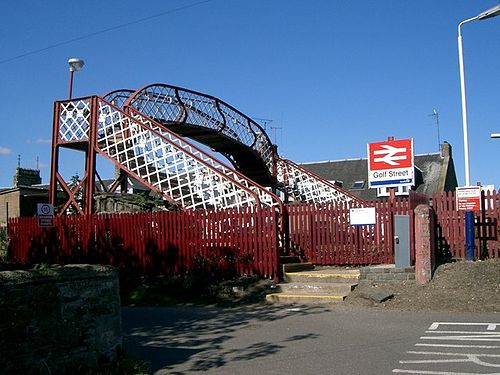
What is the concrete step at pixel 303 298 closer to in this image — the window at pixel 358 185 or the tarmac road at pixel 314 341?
the tarmac road at pixel 314 341

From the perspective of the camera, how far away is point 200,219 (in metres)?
15.8

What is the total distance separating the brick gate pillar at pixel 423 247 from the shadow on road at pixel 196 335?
2.35 metres

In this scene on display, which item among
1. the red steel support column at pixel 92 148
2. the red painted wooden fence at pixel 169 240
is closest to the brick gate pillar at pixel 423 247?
the red painted wooden fence at pixel 169 240

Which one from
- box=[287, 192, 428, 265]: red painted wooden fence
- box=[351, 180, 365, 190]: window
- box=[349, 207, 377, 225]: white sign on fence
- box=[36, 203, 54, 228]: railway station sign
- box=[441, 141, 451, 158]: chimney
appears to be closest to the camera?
box=[349, 207, 377, 225]: white sign on fence

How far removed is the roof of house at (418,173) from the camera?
44625mm

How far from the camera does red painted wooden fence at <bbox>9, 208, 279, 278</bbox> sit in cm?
1508

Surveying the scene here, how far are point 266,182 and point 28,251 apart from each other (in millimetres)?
15276

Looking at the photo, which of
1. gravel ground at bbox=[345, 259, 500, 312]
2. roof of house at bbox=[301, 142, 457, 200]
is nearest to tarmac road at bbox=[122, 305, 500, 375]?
gravel ground at bbox=[345, 259, 500, 312]

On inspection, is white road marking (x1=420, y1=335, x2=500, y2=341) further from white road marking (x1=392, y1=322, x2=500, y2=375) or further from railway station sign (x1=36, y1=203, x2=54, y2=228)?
railway station sign (x1=36, y1=203, x2=54, y2=228)

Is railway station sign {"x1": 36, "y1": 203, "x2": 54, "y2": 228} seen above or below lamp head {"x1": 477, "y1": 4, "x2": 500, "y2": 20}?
below

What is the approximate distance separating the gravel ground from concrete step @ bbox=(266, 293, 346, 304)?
11.6 inches

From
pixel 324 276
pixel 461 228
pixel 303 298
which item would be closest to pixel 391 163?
pixel 461 228

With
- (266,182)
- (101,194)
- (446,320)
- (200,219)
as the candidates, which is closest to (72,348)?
(446,320)

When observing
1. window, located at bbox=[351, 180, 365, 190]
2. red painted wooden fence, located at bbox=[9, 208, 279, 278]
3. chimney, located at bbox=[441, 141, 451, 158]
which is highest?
chimney, located at bbox=[441, 141, 451, 158]
